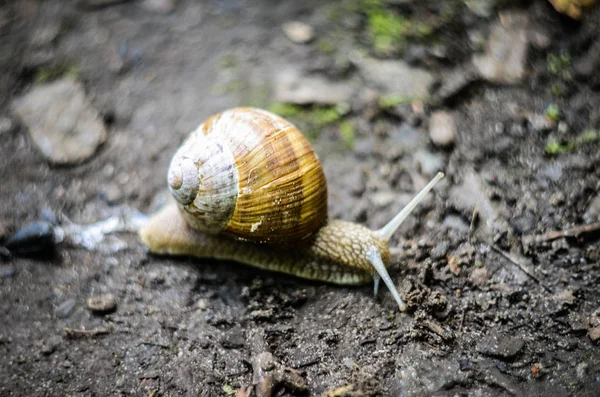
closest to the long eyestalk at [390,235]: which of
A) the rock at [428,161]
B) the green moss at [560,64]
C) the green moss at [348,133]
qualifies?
the rock at [428,161]

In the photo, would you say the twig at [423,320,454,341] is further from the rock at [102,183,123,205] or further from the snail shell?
the rock at [102,183,123,205]

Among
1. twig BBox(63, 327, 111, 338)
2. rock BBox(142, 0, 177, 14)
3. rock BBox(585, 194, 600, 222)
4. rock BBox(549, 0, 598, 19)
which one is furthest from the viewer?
rock BBox(142, 0, 177, 14)

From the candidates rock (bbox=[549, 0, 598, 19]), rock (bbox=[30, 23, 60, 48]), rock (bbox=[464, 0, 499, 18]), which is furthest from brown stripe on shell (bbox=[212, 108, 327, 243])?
rock (bbox=[549, 0, 598, 19])

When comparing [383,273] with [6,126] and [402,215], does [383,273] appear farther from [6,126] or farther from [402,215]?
[6,126]

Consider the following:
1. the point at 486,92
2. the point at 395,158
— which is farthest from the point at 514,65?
the point at 395,158

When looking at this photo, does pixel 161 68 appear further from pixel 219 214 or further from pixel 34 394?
pixel 34 394

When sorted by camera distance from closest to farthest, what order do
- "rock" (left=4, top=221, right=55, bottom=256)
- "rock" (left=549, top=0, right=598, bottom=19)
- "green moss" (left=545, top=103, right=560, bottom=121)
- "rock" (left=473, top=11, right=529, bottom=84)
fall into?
"rock" (left=4, top=221, right=55, bottom=256), "green moss" (left=545, top=103, right=560, bottom=121), "rock" (left=549, top=0, right=598, bottom=19), "rock" (left=473, top=11, right=529, bottom=84)
